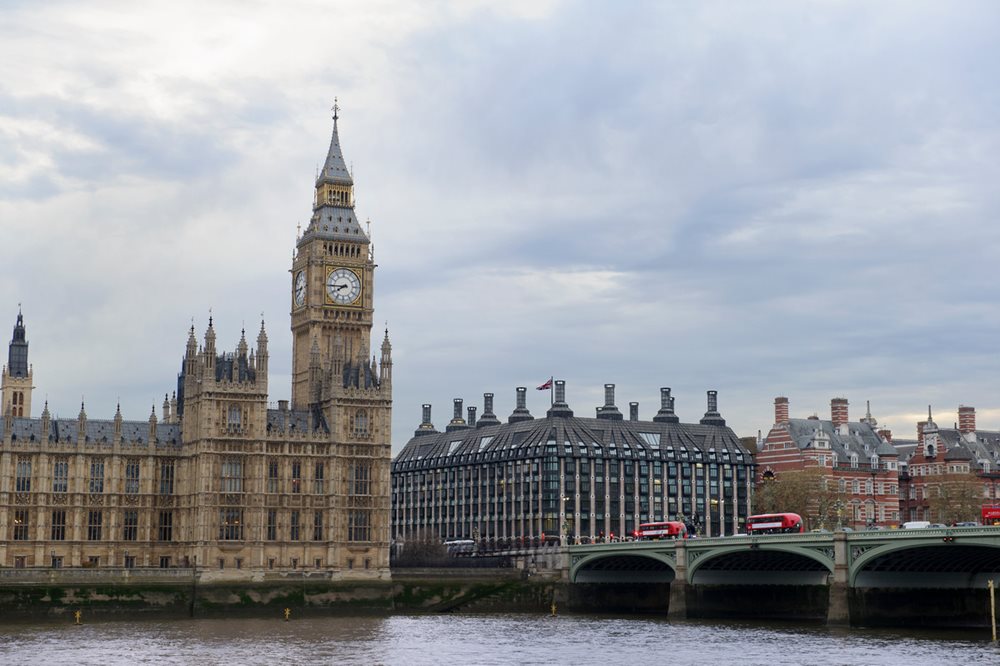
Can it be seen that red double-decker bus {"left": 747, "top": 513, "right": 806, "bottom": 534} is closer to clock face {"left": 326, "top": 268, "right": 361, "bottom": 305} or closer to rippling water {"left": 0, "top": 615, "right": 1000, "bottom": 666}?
rippling water {"left": 0, "top": 615, "right": 1000, "bottom": 666}

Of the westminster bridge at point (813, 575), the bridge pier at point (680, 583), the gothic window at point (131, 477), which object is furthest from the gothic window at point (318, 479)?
the bridge pier at point (680, 583)

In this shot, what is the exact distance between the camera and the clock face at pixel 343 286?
620 ft

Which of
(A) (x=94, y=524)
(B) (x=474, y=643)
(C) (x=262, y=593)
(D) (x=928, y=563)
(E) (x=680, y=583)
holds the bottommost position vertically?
(B) (x=474, y=643)

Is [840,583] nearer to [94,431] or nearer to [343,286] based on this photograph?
[343,286]

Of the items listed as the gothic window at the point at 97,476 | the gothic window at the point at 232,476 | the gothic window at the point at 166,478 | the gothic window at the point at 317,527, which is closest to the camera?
the gothic window at the point at 97,476

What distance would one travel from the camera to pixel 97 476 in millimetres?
170750

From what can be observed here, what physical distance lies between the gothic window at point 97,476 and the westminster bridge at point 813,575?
52.3m

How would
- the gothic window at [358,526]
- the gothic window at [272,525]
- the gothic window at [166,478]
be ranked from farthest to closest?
the gothic window at [358,526] < the gothic window at [166,478] < the gothic window at [272,525]

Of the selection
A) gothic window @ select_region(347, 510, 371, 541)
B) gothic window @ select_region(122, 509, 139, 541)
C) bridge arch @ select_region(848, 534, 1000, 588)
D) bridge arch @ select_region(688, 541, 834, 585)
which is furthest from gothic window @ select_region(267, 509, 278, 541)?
bridge arch @ select_region(848, 534, 1000, 588)

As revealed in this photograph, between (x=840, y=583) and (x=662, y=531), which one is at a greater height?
(x=662, y=531)

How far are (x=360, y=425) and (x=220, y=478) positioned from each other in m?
17.4

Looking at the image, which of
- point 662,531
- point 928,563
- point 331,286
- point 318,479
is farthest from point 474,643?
point 331,286

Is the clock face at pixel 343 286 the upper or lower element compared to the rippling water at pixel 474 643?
upper

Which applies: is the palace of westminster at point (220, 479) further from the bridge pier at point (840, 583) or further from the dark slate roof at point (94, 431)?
the bridge pier at point (840, 583)
